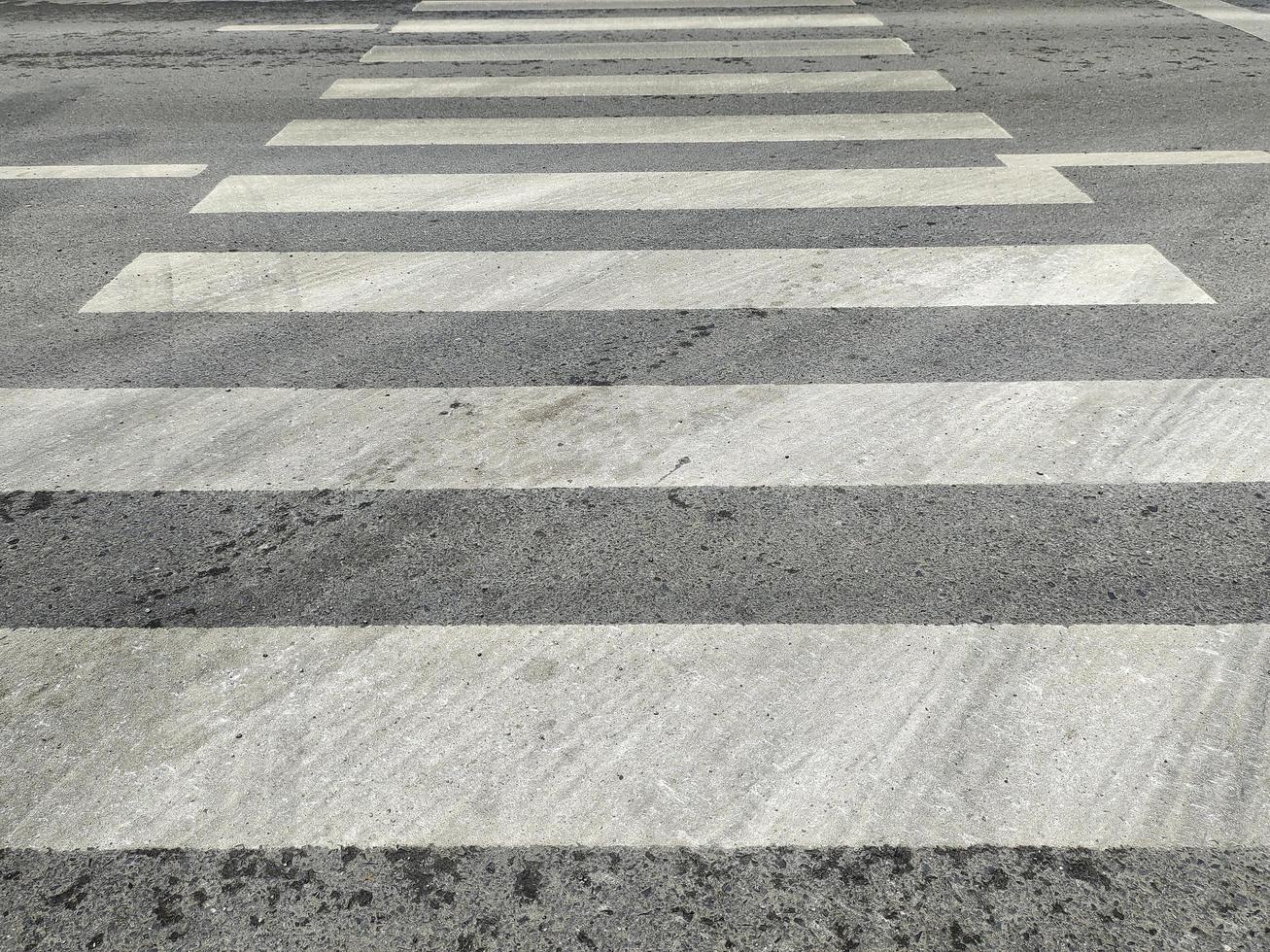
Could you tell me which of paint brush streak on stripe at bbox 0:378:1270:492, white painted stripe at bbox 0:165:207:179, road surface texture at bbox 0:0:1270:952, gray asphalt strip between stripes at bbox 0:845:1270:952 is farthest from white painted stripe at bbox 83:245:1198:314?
gray asphalt strip between stripes at bbox 0:845:1270:952

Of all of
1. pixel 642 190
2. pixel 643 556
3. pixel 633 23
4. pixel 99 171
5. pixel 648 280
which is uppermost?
pixel 633 23

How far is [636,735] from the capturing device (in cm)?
282

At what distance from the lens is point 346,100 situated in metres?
8.49

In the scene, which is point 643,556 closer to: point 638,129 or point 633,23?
point 638,129

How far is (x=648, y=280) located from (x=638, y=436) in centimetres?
155

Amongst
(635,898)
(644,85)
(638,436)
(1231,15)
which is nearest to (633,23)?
(644,85)

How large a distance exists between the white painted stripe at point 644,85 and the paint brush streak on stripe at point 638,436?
4.80 metres

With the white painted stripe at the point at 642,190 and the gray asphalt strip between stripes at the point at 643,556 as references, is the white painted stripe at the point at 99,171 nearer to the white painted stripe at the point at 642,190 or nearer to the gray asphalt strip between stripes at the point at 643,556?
the white painted stripe at the point at 642,190

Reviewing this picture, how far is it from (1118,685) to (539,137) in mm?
5756

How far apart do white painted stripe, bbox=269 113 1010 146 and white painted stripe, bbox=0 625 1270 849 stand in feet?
16.7

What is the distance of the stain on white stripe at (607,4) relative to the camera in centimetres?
1149

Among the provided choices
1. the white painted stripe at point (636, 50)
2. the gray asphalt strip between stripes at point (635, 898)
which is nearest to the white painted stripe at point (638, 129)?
the white painted stripe at point (636, 50)

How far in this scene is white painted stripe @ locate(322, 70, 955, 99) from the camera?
336 inches

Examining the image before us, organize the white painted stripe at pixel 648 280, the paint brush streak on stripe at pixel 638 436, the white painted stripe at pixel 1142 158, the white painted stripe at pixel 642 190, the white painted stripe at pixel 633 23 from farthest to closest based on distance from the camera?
the white painted stripe at pixel 633 23
the white painted stripe at pixel 1142 158
the white painted stripe at pixel 642 190
the white painted stripe at pixel 648 280
the paint brush streak on stripe at pixel 638 436
